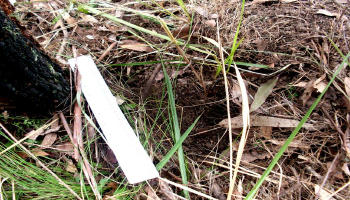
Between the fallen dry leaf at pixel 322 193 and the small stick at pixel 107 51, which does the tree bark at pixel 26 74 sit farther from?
the fallen dry leaf at pixel 322 193

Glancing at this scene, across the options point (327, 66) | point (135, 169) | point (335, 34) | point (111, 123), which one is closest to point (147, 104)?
A: point (111, 123)

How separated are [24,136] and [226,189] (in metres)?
0.88

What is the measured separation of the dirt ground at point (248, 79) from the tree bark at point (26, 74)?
0.72 ft

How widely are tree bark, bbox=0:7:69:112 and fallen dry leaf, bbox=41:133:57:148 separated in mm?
115

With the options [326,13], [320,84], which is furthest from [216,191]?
[326,13]

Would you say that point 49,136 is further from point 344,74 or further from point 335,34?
point 335,34

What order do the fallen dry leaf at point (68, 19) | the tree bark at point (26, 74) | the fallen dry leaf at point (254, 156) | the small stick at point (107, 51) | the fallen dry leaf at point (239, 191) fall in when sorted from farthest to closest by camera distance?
the fallen dry leaf at point (68, 19) < the small stick at point (107, 51) < the fallen dry leaf at point (254, 156) < the fallen dry leaf at point (239, 191) < the tree bark at point (26, 74)

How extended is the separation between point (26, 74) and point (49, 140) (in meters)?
0.30

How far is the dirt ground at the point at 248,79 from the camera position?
40.6 inches

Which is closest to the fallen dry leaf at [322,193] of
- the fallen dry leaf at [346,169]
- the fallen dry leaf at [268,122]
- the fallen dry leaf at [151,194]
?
the fallen dry leaf at [346,169]

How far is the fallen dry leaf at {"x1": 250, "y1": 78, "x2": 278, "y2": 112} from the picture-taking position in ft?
3.75

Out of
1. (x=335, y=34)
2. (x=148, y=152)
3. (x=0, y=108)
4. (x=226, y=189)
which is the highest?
(x=335, y=34)

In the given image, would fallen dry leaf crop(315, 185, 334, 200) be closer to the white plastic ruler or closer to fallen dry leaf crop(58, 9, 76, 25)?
the white plastic ruler

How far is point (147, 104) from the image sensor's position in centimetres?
126
